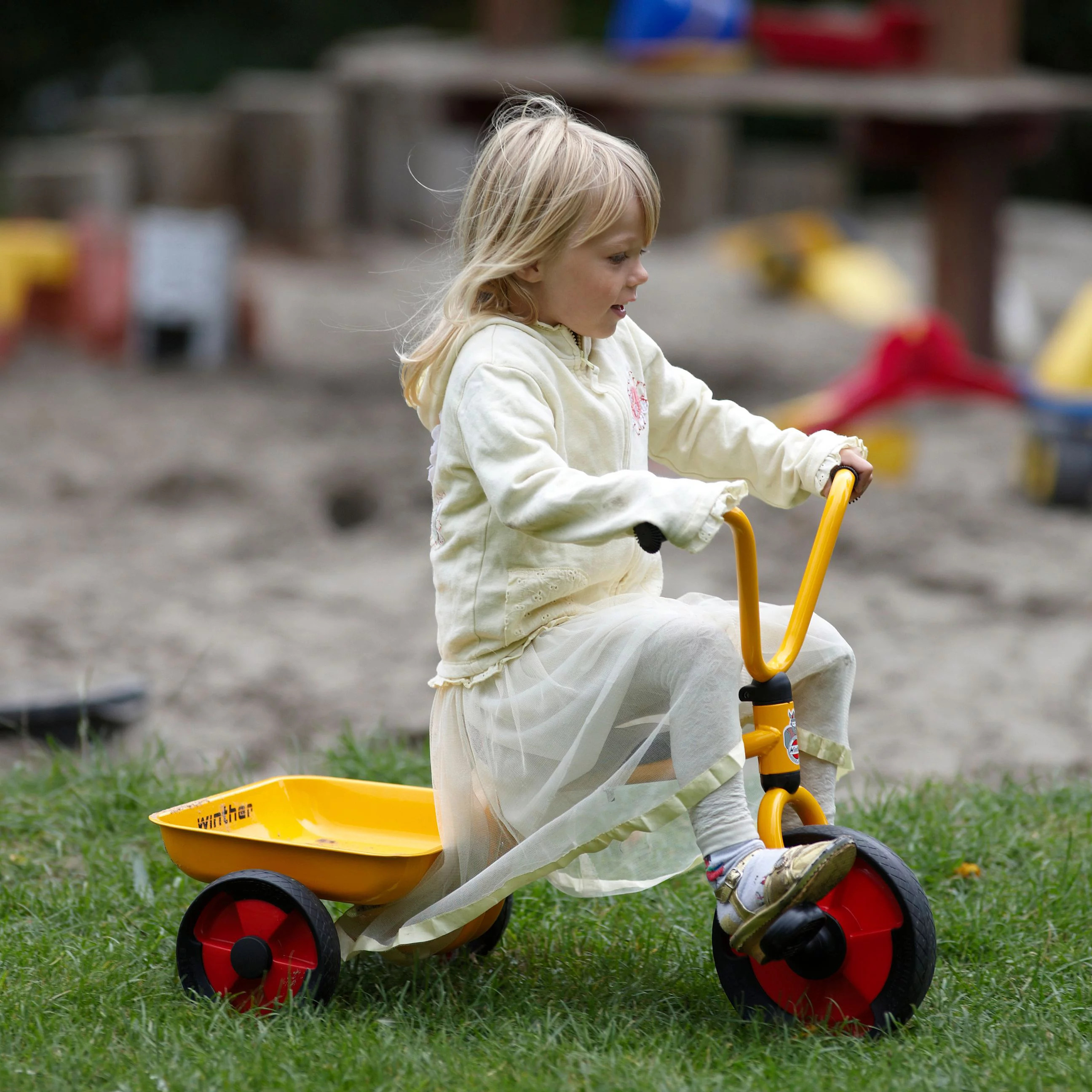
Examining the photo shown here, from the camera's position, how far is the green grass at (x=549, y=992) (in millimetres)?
1999

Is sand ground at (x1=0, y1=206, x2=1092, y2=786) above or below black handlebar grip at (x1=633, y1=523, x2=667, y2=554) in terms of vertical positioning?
below

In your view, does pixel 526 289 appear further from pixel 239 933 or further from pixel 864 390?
pixel 864 390

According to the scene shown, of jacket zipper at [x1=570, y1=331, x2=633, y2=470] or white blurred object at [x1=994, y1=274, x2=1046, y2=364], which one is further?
white blurred object at [x1=994, y1=274, x2=1046, y2=364]

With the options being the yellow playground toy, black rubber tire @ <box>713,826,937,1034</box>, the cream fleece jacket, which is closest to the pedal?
the yellow playground toy

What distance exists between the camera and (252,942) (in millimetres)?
2215

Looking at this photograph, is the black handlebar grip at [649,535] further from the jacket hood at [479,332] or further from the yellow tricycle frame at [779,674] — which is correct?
the jacket hood at [479,332]

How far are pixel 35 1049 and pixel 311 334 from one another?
268 inches

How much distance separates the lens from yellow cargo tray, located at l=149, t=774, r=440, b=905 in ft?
7.31

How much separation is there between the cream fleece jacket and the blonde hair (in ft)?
0.15

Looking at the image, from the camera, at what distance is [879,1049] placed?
2045 millimetres

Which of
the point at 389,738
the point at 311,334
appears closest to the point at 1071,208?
the point at 311,334

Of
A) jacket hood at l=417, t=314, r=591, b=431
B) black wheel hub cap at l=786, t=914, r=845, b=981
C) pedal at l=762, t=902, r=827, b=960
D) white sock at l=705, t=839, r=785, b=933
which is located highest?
jacket hood at l=417, t=314, r=591, b=431

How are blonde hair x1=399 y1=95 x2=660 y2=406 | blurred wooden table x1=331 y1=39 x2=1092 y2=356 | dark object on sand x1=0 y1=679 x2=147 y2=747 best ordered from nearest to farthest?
1. blonde hair x1=399 y1=95 x2=660 y2=406
2. dark object on sand x1=0 y1=679 x2=147 y2=747
3. blurred wooden table x1=331 y1=39 x2=1092 y2=356

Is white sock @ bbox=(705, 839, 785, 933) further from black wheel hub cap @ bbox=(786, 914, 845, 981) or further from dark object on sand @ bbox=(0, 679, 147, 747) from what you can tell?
dark object on sand @ bbox=(0, 679, 147, 747)
